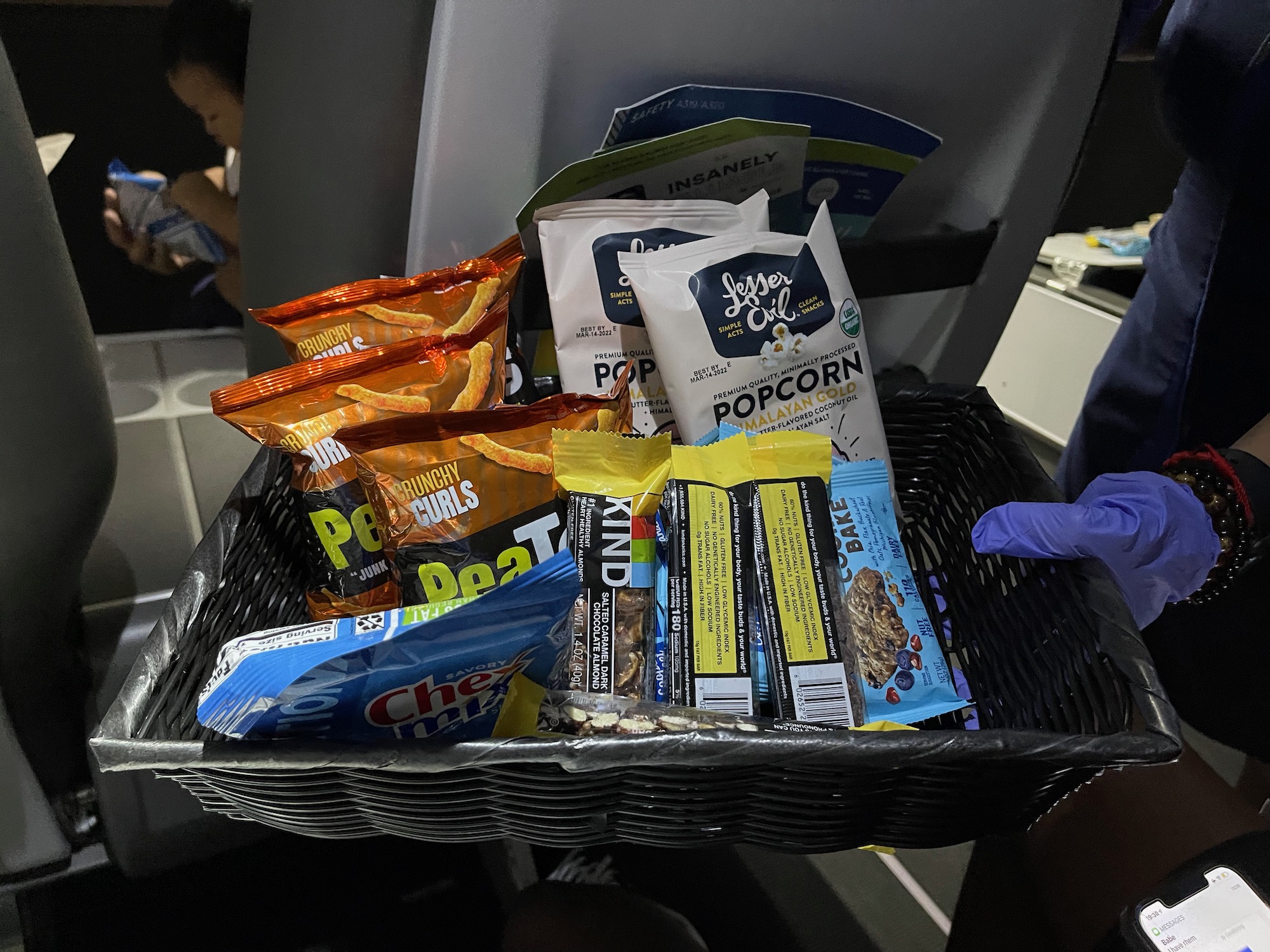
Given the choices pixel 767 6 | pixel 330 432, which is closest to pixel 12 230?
pixel 330 432

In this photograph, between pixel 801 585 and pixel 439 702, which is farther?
pixel 801 585

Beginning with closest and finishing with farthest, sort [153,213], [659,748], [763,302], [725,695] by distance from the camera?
[659,748], [725,695], [763,302], [153,213]

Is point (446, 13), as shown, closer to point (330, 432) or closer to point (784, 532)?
point (330, 432)

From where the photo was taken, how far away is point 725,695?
0.56 meters

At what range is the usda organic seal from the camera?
2.26 ft

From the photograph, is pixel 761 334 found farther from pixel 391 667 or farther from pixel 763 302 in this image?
pixel 391 667

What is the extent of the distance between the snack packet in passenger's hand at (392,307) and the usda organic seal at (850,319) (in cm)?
27

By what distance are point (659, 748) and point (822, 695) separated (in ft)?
0.61

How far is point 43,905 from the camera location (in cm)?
88

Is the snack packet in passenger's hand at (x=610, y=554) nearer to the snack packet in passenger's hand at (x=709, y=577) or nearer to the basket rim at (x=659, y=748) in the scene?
the snack packet in passenger's hand at (x=709, y=577)

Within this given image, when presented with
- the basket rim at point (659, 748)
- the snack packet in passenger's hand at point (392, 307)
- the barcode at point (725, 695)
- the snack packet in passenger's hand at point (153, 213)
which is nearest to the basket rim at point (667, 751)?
the basket rim at point (659, 748)

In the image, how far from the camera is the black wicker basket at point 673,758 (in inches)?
16.6

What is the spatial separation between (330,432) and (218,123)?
1.58ft

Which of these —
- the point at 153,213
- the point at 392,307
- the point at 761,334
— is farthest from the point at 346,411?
the point at 153,213
